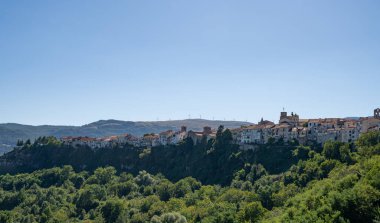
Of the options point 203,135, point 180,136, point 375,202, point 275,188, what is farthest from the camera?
point 180,136

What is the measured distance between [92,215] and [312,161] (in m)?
50.1

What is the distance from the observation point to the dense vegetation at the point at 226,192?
158 ft

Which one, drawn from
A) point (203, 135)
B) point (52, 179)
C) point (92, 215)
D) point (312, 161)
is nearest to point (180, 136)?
point (203, 135)

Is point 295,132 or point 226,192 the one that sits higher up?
point 295,132

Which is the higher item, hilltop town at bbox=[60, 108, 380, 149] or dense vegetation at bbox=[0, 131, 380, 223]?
hilltop town at bbox=[60, 108, 380, 149]

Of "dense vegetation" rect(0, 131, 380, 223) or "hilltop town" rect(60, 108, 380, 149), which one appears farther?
"hilltop town" rect(60, 108, 380, 149)

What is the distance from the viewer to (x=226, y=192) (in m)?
84.4

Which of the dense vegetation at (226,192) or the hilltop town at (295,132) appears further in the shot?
the hilltop town at (295,132)

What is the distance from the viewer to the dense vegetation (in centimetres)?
4803

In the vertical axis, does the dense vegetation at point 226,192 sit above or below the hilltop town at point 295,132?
below

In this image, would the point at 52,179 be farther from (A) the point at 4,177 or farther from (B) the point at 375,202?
(B) the point at 375,202

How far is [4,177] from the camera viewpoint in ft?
454

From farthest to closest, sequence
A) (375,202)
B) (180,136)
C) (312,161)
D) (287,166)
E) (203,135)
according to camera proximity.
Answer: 1. (180,136)
2. (203,135)
3. (287,166)
4. (312,161)
5. (375,202)

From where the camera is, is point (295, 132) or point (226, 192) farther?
point (295, 132)
